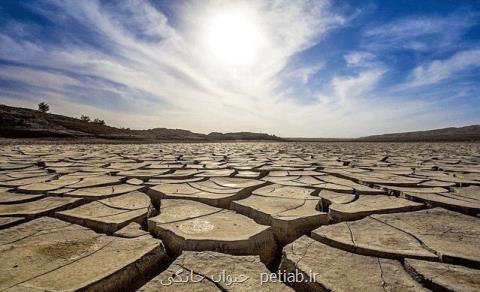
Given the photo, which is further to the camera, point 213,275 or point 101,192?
point 101,192

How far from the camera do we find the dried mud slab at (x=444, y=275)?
671 millimetres

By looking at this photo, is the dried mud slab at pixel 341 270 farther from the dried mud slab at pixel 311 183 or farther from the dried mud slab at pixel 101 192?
the dried mud slab at pixel 101 192

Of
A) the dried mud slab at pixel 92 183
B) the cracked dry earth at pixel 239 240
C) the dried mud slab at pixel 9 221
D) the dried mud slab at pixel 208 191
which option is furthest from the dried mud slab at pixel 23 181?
the dried mud slab at pixel 208 191

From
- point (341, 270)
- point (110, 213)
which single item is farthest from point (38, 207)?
point (341, 270)

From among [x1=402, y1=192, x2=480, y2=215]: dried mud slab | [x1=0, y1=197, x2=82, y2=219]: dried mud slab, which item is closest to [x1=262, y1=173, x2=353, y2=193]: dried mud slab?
[x1=402, y1=192, x2=480, y2=215]: dried mud slab

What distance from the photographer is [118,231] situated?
41.1 inches

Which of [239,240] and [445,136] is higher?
[445,136]

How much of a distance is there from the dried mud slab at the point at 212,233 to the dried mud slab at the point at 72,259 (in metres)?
0.08

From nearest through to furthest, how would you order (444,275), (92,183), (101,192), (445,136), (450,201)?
(444,275) < (450,201) < (101,192) < (92,183) < (445,136)

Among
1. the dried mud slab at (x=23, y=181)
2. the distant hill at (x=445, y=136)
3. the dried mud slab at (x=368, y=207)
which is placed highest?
the distant hill at (x=445, y=136)

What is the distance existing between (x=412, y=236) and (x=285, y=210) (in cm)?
52

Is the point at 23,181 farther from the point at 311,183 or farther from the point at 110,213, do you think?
the point at 311,183

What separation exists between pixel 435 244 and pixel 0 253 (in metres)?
1.47

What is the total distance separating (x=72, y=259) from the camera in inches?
32.7
